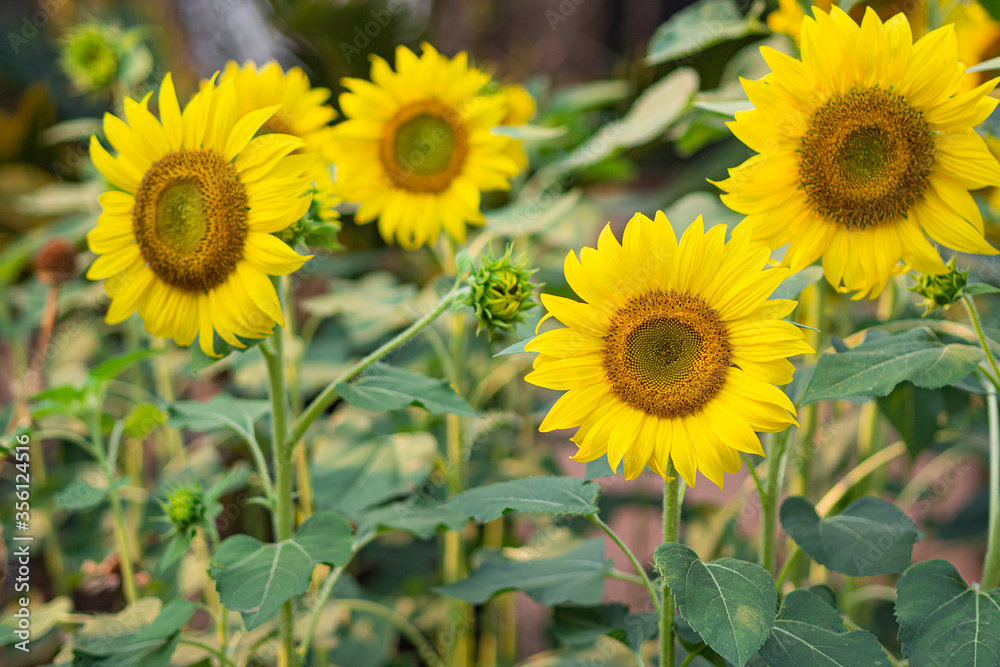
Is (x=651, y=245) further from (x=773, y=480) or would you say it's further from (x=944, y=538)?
(x=944, y=538)

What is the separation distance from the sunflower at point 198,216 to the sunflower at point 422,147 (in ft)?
1.29

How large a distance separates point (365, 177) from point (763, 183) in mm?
678

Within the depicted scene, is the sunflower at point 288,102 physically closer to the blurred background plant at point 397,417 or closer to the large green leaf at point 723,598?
the blurred background plant at point 397,417

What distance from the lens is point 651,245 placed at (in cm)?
63

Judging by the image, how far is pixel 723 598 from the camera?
61 centimetres

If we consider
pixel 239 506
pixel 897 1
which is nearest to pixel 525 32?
pixel 897 1

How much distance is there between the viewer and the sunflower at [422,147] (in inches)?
44.4

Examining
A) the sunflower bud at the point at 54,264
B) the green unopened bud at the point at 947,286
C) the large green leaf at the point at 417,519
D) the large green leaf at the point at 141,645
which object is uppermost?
the sunflower bud at the point at 54,264

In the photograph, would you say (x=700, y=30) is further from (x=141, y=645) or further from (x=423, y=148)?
(x=141, y=645)
